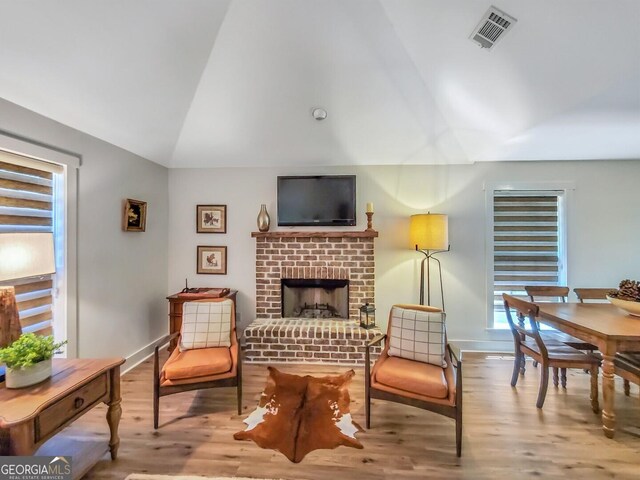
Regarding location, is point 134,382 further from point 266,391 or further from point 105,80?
point 105,80

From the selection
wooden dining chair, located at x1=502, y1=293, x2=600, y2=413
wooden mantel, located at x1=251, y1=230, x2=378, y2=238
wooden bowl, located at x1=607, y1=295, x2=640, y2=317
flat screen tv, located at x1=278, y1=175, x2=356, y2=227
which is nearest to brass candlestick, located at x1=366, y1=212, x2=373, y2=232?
wooden mantel, located at x1=251, y1=230, x2=378, y2=238

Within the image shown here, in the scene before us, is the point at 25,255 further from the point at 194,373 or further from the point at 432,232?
the point at 432,232

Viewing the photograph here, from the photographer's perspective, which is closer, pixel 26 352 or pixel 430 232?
pixel 26 352

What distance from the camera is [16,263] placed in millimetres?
1415

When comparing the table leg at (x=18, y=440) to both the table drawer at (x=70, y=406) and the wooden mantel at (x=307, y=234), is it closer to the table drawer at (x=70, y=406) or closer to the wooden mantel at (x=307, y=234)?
the table drawer at (x=70, y=406)

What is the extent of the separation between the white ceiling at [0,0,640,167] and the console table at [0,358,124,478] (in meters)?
1.92

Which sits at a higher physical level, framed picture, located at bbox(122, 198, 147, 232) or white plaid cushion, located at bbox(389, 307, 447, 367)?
framed picture, located at bbox(122, 198, 147, 232)

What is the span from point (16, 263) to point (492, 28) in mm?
3108

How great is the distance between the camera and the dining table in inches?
76.3

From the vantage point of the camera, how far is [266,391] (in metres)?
2.54

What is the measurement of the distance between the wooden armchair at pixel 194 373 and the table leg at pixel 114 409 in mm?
258

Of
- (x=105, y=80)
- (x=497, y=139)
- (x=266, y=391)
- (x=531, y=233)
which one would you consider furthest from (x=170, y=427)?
(x=531, y=233)

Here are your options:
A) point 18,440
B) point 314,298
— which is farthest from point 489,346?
point 18,440

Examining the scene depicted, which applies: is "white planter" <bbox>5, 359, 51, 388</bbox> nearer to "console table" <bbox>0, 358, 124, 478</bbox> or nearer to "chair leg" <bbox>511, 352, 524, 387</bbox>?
"console table" <bbox>0, 358, 124, 478</bbox>
